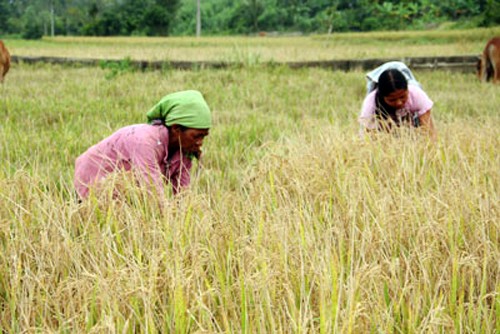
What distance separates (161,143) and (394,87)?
1.56 metres

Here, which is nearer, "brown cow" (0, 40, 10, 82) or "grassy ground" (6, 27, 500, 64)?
"brown cow" (0, 40, 10, 82)

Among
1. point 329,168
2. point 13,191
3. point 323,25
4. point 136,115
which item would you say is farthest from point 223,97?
point 323,25

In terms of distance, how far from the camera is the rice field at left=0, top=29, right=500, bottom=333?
1646 millimetres

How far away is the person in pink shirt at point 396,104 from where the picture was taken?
12.4 feet

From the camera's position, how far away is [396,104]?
3.89 meters

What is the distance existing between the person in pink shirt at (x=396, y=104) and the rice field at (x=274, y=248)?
0.80ft

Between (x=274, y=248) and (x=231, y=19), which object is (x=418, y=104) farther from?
(x=231, y=19)

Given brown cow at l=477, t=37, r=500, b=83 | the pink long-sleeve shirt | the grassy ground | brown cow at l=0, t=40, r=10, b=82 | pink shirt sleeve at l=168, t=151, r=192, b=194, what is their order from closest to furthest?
the pink long-sleeve shirt
pink shirt sleeve at l=168, t=151, r=192, b=194
brown cow at l=0, t=40, r=10, b=82
brown cow at l=477, t=37, r=500, b=83
the grassy ground

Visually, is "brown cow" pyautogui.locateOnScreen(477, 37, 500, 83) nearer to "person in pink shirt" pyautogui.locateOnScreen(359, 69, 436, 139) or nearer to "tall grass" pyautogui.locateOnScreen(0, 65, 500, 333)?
"person in pink shirt" pyautogui.locateOnScreen(359, 69, 436, 139)

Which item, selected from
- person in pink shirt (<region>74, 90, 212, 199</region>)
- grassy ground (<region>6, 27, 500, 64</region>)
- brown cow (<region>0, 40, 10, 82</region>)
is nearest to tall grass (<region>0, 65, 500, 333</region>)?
person in pink shirt (<region>74, 90, 212, 199</region>)

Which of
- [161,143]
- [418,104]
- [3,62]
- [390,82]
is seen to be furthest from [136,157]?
[3,62]

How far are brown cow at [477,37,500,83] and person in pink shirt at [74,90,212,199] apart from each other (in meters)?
6.67

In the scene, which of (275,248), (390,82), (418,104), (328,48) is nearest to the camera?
(275,248)

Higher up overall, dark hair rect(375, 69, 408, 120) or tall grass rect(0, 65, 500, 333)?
dark hair rect(375, 69, 408, 120)
